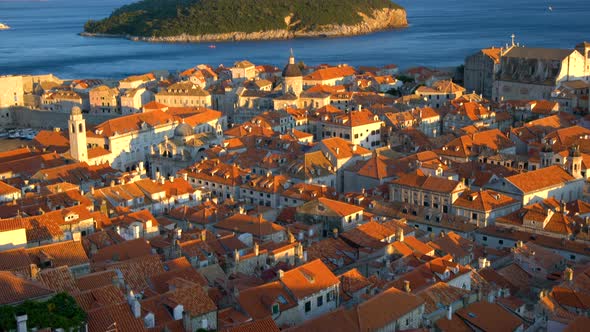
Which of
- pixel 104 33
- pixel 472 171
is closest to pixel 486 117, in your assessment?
pixel 472 171

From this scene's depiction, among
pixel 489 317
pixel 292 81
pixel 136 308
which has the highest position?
pixel 136 308

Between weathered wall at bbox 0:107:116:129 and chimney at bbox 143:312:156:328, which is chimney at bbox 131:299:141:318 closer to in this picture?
chimney at bbox 143:312:156:328

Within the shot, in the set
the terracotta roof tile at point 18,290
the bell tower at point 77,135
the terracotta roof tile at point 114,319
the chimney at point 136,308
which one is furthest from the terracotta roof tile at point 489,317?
the bell tower at point 77,135

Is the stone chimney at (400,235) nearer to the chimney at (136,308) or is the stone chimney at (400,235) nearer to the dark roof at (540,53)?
the chimney at (136,308)

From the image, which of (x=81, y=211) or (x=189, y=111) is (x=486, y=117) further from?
(x=81, y=211)

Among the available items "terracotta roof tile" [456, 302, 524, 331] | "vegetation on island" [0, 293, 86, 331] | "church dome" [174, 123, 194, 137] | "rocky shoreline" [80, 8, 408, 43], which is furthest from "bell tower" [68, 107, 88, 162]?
"rocky shoreline" [80, 8, 408, 43]

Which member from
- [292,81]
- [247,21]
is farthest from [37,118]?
[247,21]

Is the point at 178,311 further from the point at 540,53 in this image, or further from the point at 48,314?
the point at 540,53
